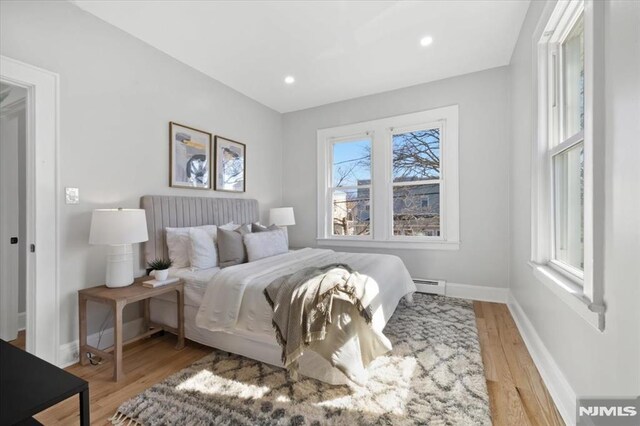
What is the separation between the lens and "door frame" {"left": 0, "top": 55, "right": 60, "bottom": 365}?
6.50 feet

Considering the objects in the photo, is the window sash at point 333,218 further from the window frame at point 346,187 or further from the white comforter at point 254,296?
the white comforter at point 254,296

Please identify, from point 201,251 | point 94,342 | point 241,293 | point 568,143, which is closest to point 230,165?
point 201,251

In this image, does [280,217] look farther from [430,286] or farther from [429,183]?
[430,286]

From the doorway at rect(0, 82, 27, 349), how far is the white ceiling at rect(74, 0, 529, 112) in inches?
52.1

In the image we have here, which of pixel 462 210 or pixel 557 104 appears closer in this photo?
pixel 557 104

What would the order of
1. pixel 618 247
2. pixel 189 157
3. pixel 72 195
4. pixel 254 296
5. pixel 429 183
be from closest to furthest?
pixel 618 247 < pixel 254 296 < pixel 72 195 < pixel 189 157 < pixel 429 183

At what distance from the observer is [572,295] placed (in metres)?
1.37

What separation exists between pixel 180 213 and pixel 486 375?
304 cm

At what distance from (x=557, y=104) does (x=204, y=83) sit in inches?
137

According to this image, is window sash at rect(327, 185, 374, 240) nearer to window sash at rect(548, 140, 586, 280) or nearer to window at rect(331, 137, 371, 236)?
window at rect(331, 137, 371, 236)

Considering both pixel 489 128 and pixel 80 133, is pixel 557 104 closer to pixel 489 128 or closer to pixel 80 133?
pixel 489 128

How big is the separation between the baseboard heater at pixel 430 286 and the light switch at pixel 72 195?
3.74 meters

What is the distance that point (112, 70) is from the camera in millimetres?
2461

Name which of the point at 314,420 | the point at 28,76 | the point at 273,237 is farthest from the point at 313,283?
the point at 28,76
